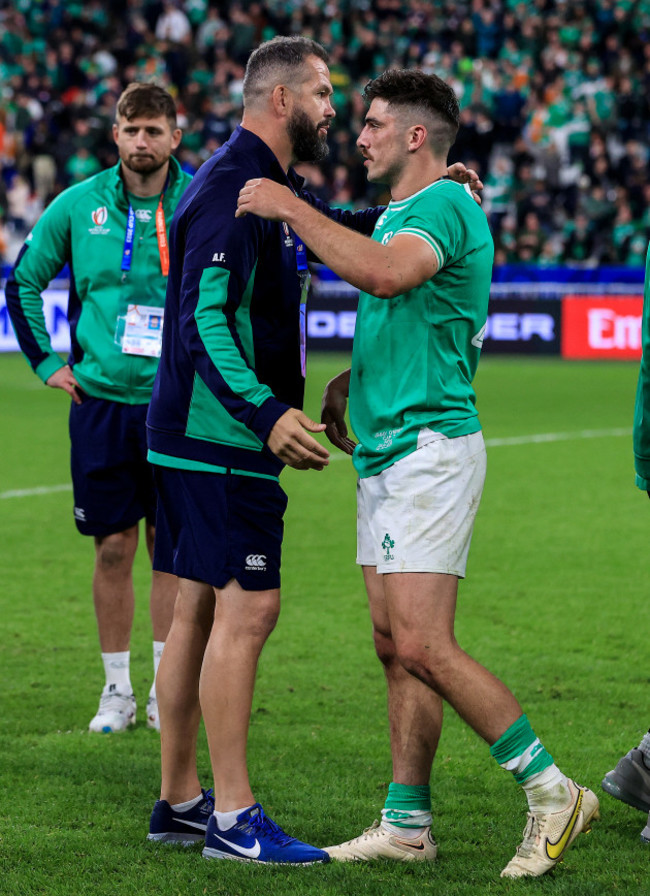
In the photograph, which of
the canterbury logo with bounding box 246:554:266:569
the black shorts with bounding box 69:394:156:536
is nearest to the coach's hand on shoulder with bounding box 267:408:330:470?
the canterbury logo with bounding box 246:554:266:569

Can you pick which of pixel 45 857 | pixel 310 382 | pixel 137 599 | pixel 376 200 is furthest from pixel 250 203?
pixel 376 200

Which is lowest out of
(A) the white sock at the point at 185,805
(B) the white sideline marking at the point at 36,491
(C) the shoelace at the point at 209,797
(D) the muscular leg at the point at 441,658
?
(B) the white sideline marking at the point at 36,491

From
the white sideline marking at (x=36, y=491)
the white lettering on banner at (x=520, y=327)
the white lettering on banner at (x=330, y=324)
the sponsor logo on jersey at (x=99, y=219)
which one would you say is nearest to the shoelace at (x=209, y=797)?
the sponsor logo on jersey at (x=99, y=219)

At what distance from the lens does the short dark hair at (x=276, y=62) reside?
3.83m

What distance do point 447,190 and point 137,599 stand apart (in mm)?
4046

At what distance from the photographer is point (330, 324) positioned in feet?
64.0

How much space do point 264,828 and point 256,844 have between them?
0.19 feet

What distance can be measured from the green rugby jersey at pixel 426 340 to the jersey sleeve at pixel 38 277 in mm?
2022

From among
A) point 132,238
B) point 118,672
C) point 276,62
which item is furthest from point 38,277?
point 276,62

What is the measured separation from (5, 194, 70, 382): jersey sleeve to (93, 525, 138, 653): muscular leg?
72 cm

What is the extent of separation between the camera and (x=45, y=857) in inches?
150

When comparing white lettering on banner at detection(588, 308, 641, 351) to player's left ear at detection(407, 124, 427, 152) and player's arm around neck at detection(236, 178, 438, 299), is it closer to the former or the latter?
player's left ear at detection(407, 124, 427, 152)

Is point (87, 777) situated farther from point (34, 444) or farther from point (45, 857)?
point (34, 444)

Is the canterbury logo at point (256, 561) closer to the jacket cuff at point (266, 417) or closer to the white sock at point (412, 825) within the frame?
the jacket cuff at point (266, 417)
